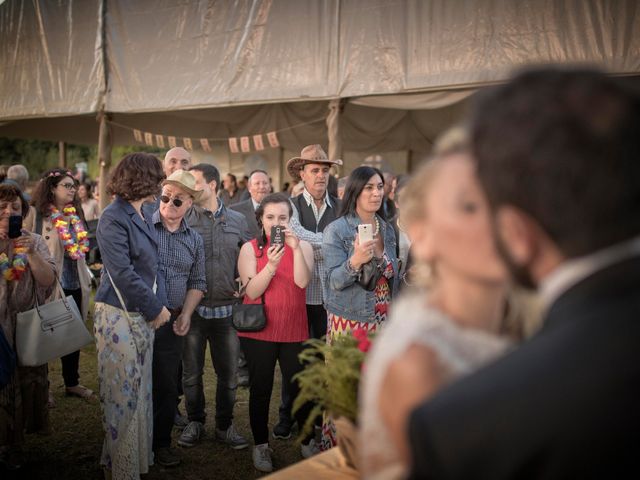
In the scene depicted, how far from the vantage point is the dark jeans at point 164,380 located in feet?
12.6

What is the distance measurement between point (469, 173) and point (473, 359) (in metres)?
0.30

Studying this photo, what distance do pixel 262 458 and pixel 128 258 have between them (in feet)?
5.69

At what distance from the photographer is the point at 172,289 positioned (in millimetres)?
3820

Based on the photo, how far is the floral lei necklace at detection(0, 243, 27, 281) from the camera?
11.9 feet

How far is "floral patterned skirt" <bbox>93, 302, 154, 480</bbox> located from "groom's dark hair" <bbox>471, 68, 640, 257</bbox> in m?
2.95

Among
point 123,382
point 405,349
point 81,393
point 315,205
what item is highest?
point 315,205

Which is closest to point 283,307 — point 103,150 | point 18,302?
point 18,302

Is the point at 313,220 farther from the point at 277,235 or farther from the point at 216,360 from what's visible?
the point at 216,360

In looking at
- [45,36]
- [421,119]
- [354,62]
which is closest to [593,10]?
[354,62]

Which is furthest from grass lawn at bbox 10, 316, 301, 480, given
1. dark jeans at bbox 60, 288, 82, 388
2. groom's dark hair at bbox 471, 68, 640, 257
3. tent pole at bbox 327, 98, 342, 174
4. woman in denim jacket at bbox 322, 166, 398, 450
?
tent pole at bbox 327, 98, 342, 174

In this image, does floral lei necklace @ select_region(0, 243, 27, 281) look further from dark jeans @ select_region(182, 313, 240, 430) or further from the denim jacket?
the denim jacket

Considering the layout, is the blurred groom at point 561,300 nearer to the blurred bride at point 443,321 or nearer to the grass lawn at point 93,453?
the blurred bride at point 443,321

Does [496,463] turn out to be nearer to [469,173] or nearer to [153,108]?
[469,173]

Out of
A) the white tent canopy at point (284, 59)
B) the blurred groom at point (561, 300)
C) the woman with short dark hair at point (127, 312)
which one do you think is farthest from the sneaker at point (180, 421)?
the white tent canopy at point (284, 59)
